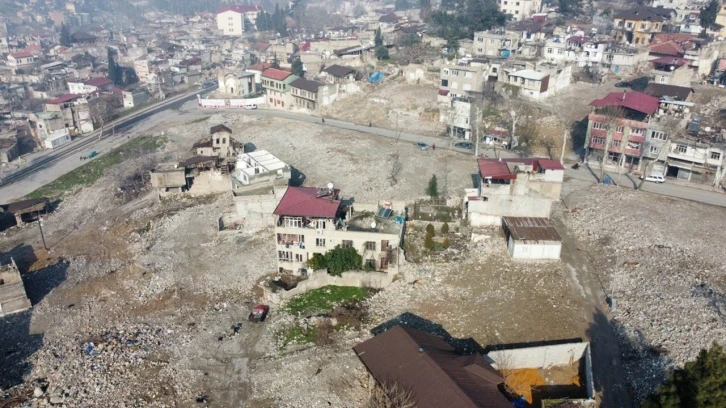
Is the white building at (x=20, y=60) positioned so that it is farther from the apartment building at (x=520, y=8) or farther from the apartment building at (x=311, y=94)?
the apartment building at (x=520, y=8)

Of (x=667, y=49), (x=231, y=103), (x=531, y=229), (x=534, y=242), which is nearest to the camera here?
(x=534, y=242)

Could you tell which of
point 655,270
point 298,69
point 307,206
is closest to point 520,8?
point 298,69

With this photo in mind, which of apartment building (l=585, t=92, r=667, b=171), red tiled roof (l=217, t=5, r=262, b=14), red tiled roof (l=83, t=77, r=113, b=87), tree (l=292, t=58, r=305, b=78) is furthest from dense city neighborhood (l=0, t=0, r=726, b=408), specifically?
red tiled roof (l=217, t=5, r=262, b=14)

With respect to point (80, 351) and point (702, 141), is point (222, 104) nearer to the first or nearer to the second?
point (80, 351)

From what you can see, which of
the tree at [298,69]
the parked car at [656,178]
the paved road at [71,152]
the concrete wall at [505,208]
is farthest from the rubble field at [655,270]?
the paved road at [71,152]

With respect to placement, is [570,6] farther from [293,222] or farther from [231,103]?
[293,222]

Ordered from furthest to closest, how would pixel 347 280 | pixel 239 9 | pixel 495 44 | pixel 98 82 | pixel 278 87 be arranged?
pixel 239 9 → pixel 98 82 → pixel 495 44 → pixel 278 87 → pixel 347 280

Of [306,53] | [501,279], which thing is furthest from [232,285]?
[306,53]
